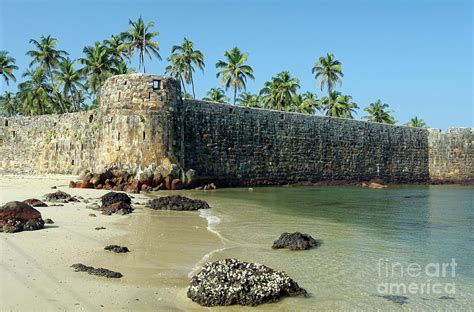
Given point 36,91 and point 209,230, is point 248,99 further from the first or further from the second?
point 209,230

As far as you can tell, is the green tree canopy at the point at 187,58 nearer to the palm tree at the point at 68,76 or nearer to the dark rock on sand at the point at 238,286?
the palm tree at the point at 68,76

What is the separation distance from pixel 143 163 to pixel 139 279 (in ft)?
56.9

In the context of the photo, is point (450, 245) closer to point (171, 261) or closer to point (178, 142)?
point (171, 261)

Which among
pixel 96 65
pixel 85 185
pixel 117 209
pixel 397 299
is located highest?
pixel 96 65

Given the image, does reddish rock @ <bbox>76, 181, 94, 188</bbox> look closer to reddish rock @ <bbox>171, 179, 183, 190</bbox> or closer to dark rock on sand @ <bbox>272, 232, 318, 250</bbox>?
reddish rock @ <bbox>171, 179, 183, 190</bbox>

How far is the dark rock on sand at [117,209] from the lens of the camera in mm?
12598

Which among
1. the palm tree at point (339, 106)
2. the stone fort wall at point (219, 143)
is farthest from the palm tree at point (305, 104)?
the stone fort wall at point (219, 143)

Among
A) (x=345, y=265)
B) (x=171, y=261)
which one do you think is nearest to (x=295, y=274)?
(x=345, y=265)

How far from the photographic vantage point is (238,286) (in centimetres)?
553

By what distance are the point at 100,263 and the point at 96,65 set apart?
40.8 metres

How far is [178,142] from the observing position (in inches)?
976

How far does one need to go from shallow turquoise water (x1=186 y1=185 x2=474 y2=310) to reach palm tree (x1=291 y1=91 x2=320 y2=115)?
149 ft

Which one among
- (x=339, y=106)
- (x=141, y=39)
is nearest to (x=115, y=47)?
(x=141, y=39)

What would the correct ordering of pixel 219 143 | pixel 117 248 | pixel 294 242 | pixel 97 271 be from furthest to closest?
pixel 219 143 < pixel 294 242 < pixel 117 248 < pixel 97 271
